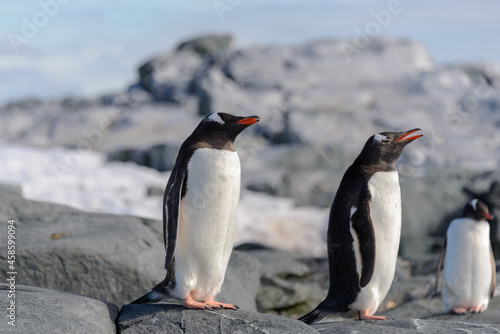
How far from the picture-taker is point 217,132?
3.93m

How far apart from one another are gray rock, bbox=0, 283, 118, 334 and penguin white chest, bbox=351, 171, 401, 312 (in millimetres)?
1584

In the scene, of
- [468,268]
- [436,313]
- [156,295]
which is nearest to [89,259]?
[156,295]

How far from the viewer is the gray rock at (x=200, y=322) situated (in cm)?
369

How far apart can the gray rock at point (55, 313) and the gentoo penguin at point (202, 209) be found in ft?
1.52

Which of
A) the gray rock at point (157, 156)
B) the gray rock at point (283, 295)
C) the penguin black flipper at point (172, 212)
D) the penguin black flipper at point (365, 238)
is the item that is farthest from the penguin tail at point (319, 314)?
the gray rock at point (157, 156)

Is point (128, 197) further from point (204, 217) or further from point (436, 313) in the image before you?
point (204, 217)

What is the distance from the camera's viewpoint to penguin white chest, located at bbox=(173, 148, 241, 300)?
3.85 m

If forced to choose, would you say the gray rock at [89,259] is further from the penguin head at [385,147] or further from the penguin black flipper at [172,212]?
the penguin head at [385,147]

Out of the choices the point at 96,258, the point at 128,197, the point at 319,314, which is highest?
the point at 319,314

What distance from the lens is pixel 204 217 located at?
3855 mm

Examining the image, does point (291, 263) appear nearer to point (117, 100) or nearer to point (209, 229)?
point (209, 229)

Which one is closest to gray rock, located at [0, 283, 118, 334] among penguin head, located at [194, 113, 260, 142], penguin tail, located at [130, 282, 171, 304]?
penguin tail, located at [130, 282, 171, 304]

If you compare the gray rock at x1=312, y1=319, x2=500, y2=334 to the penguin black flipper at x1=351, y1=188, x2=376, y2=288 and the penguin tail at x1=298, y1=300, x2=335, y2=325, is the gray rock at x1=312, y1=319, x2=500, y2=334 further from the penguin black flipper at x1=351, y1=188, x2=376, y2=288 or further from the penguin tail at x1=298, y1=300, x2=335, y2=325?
the penguin black flipper at x1=351, y1=188, x2=376, y2=288

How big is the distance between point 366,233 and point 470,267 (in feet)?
5.49
